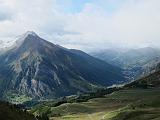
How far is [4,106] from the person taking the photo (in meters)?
192

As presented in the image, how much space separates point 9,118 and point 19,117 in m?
12.2

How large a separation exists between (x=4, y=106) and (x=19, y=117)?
30.5 ft

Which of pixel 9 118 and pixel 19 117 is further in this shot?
pixel 19 117

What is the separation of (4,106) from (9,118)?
50.2 feet

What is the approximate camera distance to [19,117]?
190125 mm

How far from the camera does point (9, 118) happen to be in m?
178

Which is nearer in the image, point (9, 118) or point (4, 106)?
point (9, 118)
